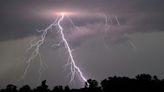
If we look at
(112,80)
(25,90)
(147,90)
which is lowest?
(147,90)

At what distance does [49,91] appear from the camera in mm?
77938

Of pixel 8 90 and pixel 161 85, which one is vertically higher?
pixel 8 90

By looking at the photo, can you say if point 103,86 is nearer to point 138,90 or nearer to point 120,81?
point 120,81

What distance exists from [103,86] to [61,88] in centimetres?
1397

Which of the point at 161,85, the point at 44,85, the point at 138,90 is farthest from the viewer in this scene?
the point at 44,85

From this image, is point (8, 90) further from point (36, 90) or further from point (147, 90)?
point (147, 90)

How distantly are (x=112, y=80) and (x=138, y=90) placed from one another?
9222 mm

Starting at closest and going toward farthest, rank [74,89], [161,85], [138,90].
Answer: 1. [138,90]
2. [161,85]
3. [74,89]

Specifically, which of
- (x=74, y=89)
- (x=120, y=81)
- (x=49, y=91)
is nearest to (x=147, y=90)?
(x=120, y=81)

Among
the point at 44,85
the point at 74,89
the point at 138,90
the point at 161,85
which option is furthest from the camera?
the point at 44,85

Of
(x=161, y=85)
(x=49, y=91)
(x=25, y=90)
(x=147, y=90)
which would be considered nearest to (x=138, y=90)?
(x=147, y=90)

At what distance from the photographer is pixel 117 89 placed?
213ft

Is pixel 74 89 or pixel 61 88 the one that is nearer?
pixel 74 89

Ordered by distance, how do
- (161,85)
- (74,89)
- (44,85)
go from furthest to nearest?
1. (44,85)
2. (74,89)
3. (161,85)
